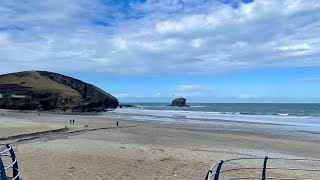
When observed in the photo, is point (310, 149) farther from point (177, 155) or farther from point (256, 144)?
point (177, 155)

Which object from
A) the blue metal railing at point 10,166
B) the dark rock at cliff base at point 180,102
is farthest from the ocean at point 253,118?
the dark rock at cliff base at point 180,102

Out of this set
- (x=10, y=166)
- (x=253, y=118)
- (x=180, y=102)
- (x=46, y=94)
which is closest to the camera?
(x=10, y=166)

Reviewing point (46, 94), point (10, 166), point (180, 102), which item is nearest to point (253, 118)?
point (46, 94)

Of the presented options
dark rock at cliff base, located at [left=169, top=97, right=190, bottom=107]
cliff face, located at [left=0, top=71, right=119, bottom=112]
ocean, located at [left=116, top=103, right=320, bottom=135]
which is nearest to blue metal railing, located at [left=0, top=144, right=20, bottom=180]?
ocean, located at [left=116, top=103, right=320, bottom=135]

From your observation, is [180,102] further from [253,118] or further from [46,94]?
[253,118]

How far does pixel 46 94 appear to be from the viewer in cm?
10206

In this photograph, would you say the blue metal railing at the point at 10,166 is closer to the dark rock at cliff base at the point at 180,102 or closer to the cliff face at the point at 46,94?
the cliff face at the point at 46,94

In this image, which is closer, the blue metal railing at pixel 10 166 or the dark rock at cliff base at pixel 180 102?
the blue metal railing at pixel 10 166

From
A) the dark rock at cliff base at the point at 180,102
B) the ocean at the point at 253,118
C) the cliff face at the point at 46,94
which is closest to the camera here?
the ocean at the point at 253,118

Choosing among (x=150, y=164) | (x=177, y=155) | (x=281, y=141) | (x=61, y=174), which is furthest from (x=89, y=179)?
(x=281, y=141)

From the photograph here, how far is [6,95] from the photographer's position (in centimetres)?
9925

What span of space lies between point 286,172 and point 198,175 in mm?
3756

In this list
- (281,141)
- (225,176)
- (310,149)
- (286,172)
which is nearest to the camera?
(225,176)

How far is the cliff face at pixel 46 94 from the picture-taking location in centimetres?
9606
